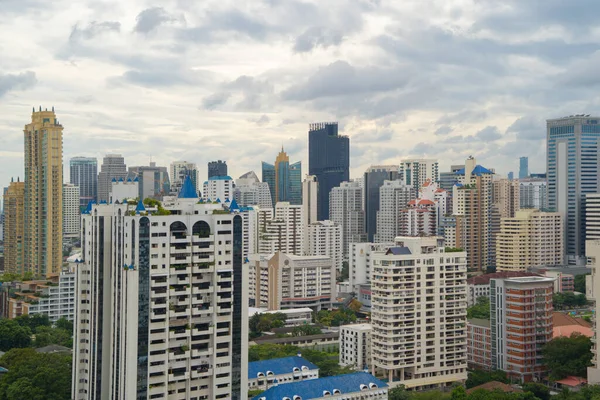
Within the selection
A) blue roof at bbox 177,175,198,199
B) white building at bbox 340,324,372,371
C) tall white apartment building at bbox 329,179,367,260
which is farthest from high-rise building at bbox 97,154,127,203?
blue roof at bbox 177,175,198,199

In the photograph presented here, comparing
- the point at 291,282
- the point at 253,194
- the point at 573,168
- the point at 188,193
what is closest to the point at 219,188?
the point at 291,282

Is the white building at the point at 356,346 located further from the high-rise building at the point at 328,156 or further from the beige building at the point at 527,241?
the high-rise building at the point at 328,156

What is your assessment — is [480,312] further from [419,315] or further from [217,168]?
[217,168]

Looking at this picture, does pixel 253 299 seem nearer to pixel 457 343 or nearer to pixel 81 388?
pixel 457 343

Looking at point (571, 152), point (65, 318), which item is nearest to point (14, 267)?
point (65, 318)

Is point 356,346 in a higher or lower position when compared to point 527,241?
lower

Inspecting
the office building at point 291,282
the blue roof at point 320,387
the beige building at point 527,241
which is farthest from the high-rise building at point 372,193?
the blue roof at point 320,387
